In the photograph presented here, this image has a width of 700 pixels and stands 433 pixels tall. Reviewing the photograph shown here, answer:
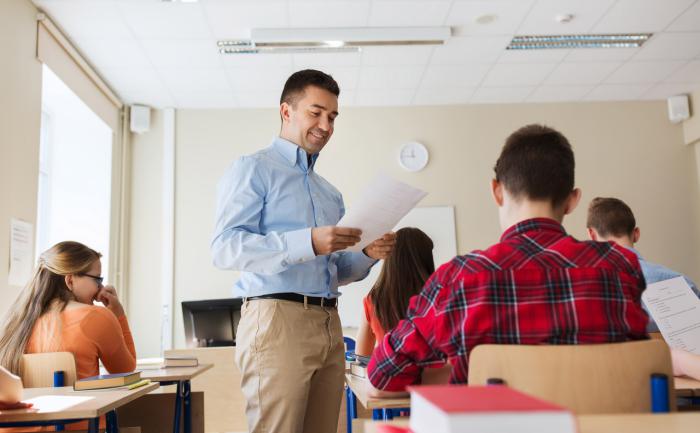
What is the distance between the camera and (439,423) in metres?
0.60

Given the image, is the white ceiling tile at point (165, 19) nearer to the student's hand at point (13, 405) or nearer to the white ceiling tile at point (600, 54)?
the white ceiling tile at point (600, 54)

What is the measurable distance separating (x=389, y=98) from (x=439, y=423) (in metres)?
5.83

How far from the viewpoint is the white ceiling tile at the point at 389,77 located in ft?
18.1

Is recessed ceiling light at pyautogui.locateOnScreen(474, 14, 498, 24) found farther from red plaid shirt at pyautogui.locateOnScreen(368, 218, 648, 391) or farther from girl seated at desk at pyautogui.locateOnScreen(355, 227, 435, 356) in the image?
red plaid shirt at pyautogui.locateOnScreen(368, 218, 648, 391)

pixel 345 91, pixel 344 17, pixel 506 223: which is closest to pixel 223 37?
pixel 344 17

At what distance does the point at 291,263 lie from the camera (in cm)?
172

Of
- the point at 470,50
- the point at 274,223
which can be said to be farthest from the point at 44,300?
the point at 470,50

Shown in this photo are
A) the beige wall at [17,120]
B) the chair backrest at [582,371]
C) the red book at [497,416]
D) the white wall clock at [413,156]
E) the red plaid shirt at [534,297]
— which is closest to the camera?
the red book at [497,416]

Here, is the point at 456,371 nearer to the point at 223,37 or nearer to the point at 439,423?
the point at 439,423

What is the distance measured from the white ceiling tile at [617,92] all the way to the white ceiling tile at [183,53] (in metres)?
3.69

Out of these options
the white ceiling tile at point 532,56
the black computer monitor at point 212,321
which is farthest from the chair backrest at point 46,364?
the white ceiling tile at point 532,56

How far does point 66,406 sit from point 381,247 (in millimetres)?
1004

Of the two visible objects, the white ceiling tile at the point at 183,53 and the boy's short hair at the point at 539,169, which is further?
the white ceiling tile at the point at 183,53

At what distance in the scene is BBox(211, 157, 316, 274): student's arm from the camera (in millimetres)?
1725
